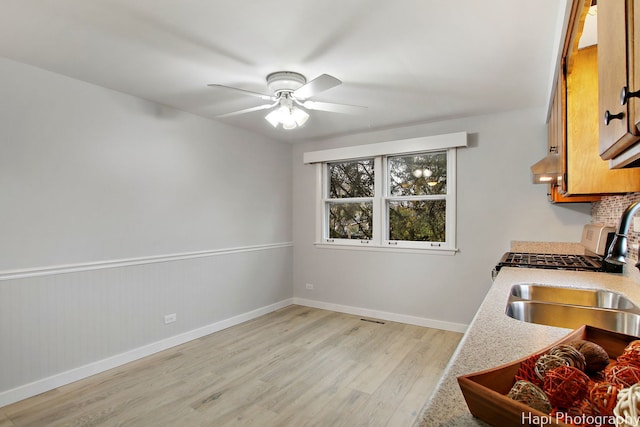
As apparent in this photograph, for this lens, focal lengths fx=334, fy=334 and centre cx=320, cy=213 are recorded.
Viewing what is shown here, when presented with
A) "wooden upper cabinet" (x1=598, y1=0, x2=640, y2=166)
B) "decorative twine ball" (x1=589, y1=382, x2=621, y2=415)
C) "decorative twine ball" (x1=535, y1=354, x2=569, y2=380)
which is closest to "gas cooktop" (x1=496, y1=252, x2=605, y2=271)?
"wooden upper cabinet" (x1=598, y1=0, x2=640, y2=166)

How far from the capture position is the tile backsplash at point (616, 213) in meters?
2.03

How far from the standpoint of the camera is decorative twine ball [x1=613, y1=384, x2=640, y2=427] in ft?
1.52

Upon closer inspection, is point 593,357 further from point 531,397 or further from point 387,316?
point 387,316

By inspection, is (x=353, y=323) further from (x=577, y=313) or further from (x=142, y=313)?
(x=577, y=313)

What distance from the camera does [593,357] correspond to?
819mm

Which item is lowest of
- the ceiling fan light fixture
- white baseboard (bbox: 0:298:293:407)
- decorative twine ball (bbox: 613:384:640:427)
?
white baseboard (bbox: 0:298:293:407)

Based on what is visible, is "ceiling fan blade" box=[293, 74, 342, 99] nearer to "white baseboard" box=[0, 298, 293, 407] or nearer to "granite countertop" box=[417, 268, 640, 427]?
"granite countertop" box=[417, 268, 640, 427]

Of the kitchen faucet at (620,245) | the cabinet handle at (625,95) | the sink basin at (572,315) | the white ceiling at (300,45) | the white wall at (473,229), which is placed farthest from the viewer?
the white wall at (473,229)

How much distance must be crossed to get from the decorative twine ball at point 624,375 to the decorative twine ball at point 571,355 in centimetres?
10

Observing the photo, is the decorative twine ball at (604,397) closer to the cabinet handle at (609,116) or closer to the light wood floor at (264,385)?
the cabinet handle at (609,116)

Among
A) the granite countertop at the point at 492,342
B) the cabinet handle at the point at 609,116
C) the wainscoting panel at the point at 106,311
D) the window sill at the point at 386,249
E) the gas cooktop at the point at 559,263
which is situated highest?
the cabinet handle at the point at 609,116

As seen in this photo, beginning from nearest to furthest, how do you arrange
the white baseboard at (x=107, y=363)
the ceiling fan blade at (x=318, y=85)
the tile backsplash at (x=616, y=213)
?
1. the tile backsplash at (x=616, y=213)
2. the ceiling fan blade at (x=318, y=85)
3. the white baseboard at (x=107, y=363)

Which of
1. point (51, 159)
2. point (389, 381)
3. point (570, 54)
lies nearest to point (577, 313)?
point (570, 54)

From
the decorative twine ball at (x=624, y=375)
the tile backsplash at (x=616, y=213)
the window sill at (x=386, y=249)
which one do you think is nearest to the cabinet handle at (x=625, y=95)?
the decorative twine ball at (x=624, y=375)
